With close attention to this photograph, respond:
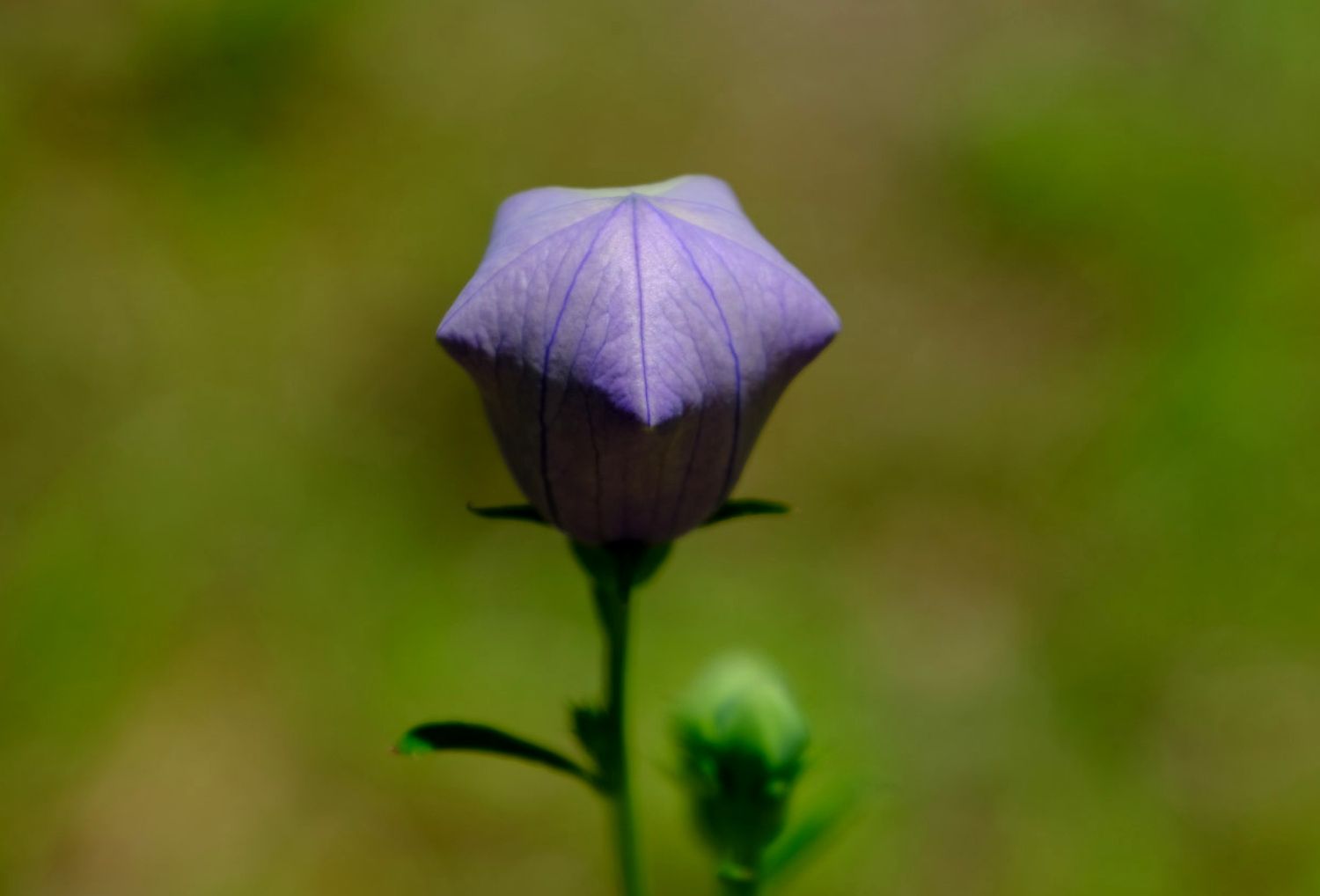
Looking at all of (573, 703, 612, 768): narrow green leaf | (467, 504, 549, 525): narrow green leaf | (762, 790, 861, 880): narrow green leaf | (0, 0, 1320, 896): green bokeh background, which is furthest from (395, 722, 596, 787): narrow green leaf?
(0, 0, 1320, 896): green bokeh background

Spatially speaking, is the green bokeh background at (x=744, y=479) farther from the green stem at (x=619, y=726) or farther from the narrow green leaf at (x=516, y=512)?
the narrow green leaf at (x=516, y=512)

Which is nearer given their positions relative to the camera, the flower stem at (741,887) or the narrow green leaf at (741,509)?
the narrow green leaf at (741,509)

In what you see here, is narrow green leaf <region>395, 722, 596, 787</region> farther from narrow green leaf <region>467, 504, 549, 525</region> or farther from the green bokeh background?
the green bokeh background

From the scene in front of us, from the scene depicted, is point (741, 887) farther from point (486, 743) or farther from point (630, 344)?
point (630, 344)

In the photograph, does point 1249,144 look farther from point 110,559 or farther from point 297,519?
point 110,559

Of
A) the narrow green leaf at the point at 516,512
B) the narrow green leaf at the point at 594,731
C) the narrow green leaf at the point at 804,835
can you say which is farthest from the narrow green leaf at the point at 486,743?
the narrow green leaf at the point at 804,835

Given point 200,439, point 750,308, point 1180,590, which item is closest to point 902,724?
point 1180,590
